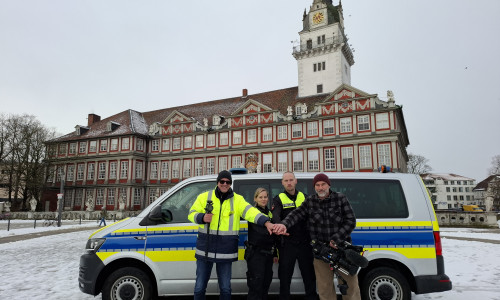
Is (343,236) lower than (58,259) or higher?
higher

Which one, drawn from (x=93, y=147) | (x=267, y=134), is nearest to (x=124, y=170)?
(x=93, y=147)

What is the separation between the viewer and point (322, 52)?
40281 mm

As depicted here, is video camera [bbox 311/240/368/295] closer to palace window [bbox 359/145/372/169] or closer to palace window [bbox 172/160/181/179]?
palace window [bbox 359/145/372/169]

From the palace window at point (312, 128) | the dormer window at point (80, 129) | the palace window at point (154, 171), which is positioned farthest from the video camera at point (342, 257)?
the dormer window at point (80, 129)

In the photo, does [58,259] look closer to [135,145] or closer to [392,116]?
[392,116]

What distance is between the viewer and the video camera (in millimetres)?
3744

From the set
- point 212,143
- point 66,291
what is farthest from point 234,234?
point 212,143

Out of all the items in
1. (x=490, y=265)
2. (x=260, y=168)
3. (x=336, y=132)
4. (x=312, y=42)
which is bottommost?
(x=490, y=265)

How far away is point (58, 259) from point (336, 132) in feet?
98.3

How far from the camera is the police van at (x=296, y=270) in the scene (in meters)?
4.73

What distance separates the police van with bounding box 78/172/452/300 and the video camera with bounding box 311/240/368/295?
0.94 meters

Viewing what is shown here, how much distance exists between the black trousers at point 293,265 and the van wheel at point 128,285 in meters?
2.06

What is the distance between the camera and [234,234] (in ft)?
14.1

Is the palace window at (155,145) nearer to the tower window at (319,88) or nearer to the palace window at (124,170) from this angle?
the palace window at (124,170)
